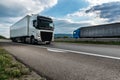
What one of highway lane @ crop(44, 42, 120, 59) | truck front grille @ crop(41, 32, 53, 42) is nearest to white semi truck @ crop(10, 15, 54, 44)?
truck front grille @ crop(41, 32, 53, 42)

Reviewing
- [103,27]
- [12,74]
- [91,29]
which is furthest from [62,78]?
[91,29]

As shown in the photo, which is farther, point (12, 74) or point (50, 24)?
point (50, 24)

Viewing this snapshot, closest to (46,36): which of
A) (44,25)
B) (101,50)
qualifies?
(44,25)

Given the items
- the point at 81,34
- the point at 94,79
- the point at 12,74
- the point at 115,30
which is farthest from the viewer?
the point at 81,34

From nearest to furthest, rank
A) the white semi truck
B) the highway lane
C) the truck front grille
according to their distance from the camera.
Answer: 1. the highway lane
2. the white semi truck
3. the truck front grille

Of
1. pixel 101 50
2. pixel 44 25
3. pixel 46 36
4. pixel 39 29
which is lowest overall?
pixel 101 50

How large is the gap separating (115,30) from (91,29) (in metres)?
6.67

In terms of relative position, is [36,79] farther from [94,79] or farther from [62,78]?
[94,79]

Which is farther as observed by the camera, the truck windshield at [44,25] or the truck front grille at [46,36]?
the truck front grille at [46,36]

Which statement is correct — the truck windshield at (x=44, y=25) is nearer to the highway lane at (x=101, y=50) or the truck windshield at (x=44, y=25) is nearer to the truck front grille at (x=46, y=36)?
the truck front grille at (x=46, y=36)

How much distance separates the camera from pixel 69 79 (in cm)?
425

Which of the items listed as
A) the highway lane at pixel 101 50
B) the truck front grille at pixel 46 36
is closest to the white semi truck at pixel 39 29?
the truck front grille at pixel 46 36

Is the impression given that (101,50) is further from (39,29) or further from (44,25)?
(44,25)

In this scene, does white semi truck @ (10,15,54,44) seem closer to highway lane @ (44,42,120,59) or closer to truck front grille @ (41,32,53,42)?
truck front grille @ (41,32,53,42)
